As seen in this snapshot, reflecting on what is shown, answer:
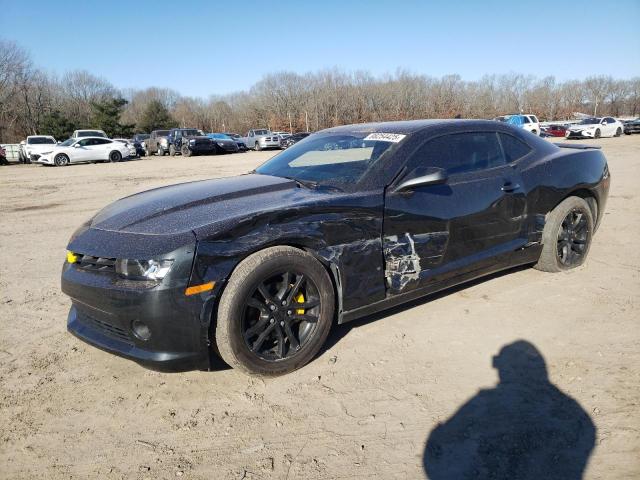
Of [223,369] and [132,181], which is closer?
[223,369]

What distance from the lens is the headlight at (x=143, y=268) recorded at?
8.32 feet

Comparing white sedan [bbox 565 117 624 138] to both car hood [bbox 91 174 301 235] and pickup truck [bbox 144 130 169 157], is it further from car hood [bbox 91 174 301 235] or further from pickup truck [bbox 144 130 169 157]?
car hood [bbox 91 174 301 235]

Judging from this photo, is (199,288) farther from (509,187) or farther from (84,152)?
(84,152)

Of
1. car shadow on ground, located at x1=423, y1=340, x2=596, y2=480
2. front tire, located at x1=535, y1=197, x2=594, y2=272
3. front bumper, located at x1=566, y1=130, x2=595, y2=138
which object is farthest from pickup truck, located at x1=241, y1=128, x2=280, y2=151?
car shadow on ground, located at x1=423, y1=340, x2=596, y2=480

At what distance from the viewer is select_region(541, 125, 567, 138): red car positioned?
3631 cm

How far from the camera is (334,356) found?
313 cm

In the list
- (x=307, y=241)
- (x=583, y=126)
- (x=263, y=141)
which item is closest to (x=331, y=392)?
(x=307, y=241)

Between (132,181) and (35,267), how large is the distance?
397 inches

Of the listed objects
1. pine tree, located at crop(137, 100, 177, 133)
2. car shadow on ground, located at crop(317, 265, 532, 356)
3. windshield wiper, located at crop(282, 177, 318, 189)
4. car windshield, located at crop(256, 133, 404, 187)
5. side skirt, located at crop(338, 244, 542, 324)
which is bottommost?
car shadow on ground, located at crop(317, 265, 532, 356)

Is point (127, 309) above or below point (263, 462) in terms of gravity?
above

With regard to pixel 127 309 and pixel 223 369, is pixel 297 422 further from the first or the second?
pixel 127 309

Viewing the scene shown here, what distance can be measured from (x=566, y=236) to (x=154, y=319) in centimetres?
393

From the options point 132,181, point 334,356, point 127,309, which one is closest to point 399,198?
point 334,356

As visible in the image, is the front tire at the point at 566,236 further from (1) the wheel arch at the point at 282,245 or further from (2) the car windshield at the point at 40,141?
(2) the car windshield at the point at 40,141
